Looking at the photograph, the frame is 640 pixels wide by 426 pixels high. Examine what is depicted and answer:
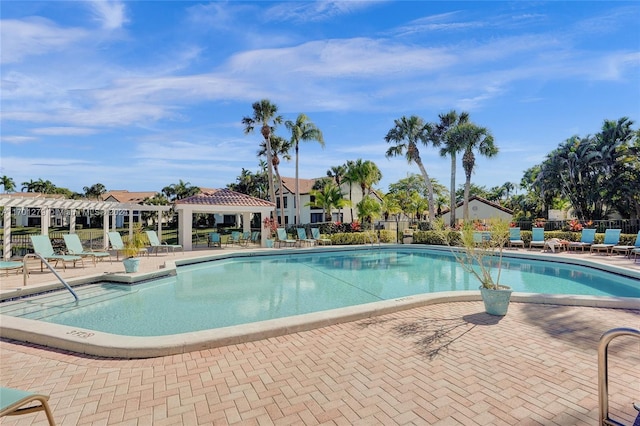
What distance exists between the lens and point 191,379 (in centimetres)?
352

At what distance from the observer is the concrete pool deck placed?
2854mm

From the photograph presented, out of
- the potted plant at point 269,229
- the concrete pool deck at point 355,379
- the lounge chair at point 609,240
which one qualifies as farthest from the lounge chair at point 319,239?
the concrete pool deck at point 355,379

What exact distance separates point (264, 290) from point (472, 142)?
939 inches

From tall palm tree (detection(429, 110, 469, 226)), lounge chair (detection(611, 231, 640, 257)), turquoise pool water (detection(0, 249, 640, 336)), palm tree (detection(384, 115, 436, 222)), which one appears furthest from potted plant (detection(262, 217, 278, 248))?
lounge chair (detection(611, 231, 640, 257))

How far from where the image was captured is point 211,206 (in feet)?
60.8

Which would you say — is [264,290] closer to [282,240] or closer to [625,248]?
[282,240]

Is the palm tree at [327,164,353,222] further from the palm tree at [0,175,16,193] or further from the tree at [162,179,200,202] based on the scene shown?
the palm tree at [0,175,16,193]

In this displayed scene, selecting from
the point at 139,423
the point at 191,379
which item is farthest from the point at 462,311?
the point at 139,423

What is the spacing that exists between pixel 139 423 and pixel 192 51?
1172 centimetres

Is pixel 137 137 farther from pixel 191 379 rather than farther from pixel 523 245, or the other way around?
pixel 523 245

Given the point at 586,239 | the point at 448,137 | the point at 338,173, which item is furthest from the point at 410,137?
the point at 586,239

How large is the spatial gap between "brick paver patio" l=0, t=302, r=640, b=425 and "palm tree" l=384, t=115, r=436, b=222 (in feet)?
82.3

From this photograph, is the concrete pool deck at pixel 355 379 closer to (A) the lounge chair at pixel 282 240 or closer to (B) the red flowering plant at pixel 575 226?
(A) the lounge chair at pixel 282 240

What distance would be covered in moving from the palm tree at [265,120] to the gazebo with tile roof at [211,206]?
6915mm
